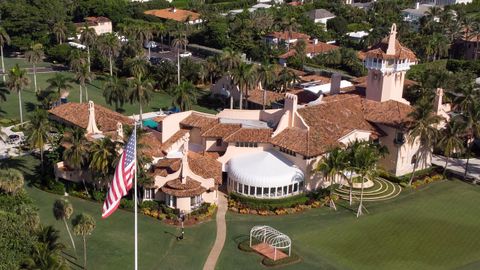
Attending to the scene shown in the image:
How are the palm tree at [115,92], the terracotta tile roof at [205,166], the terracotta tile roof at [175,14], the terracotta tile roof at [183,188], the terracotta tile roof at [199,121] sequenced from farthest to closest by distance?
the terracotta tile roof at [175,14] < the palm tree at [115,92] < the terracotta tile roof at [199,121] < the terracotta tile roof at [205,166] < the terracotta tile roof at [183,188]

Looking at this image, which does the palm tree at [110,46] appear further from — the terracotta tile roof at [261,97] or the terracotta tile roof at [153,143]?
the terracotta tile roof at [153,143]

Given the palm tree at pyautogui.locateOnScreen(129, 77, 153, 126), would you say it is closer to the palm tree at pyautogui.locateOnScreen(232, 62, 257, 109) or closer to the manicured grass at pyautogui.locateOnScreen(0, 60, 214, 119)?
the manicured grass at pyautogui.locateOnScreen(0, 60, 214, 119)

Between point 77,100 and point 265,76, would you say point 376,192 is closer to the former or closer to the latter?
point 265,76

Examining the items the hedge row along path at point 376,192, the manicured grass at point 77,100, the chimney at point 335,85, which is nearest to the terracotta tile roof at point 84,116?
the manicured grass at point 77,100

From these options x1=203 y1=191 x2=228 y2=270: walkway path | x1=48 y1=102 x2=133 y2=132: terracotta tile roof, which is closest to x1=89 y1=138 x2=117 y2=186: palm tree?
x1=203 y1=191 x2=228 y2=270: walkway path

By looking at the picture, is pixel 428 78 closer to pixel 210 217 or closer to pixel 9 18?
pixel 210 217

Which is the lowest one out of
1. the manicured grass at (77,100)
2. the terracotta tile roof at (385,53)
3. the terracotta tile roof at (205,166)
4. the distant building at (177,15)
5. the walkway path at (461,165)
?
the walkway path at (461,165)

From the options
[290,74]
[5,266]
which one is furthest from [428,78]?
[5,266]
